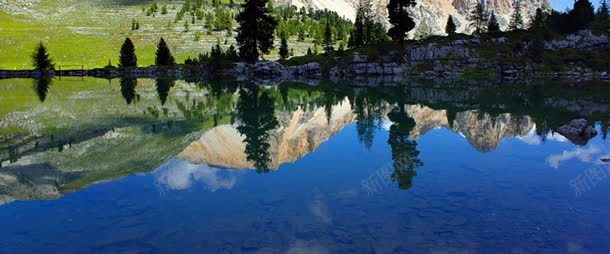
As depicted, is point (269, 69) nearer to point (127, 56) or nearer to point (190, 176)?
point (127, 56)

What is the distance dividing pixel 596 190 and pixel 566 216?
3944 millimetres

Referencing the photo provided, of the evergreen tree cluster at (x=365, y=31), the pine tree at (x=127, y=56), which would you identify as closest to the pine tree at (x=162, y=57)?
the pine tree at (x=127, y=56)

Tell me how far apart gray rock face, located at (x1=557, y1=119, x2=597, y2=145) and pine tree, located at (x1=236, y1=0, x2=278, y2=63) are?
88.5 meters

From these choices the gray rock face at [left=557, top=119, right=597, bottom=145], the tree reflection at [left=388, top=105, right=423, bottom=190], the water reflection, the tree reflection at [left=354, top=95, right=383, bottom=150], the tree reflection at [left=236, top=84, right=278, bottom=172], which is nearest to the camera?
the water reflection

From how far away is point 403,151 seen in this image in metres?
23.0

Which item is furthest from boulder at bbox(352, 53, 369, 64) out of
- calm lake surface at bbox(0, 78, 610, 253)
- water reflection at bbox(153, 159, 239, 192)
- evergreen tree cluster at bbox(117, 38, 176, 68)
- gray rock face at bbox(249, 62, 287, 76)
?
water reflection at bbox(153, 159, 239, 192)

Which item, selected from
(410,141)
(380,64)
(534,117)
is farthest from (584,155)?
(380,64)

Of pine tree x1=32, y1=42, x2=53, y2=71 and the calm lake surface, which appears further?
pine tree x1=32, y1=42, x2=53, y2=71

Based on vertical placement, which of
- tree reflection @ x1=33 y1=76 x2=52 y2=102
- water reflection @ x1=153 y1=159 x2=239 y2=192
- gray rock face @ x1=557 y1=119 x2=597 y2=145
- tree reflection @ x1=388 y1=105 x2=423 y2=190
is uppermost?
tree reflection @ x1=33 y1=76 x2=52 y2=102

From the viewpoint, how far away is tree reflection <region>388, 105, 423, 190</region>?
17841 mm

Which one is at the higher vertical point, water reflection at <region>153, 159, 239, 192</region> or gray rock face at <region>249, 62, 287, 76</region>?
gray rock face at <region>249, 62, 287, 76</region>

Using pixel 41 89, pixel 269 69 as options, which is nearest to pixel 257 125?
pixel 41 89

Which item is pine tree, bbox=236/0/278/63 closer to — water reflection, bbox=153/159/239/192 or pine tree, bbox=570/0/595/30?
pine tree, bbox=570/0/595/30

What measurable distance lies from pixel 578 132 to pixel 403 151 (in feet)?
36.4
